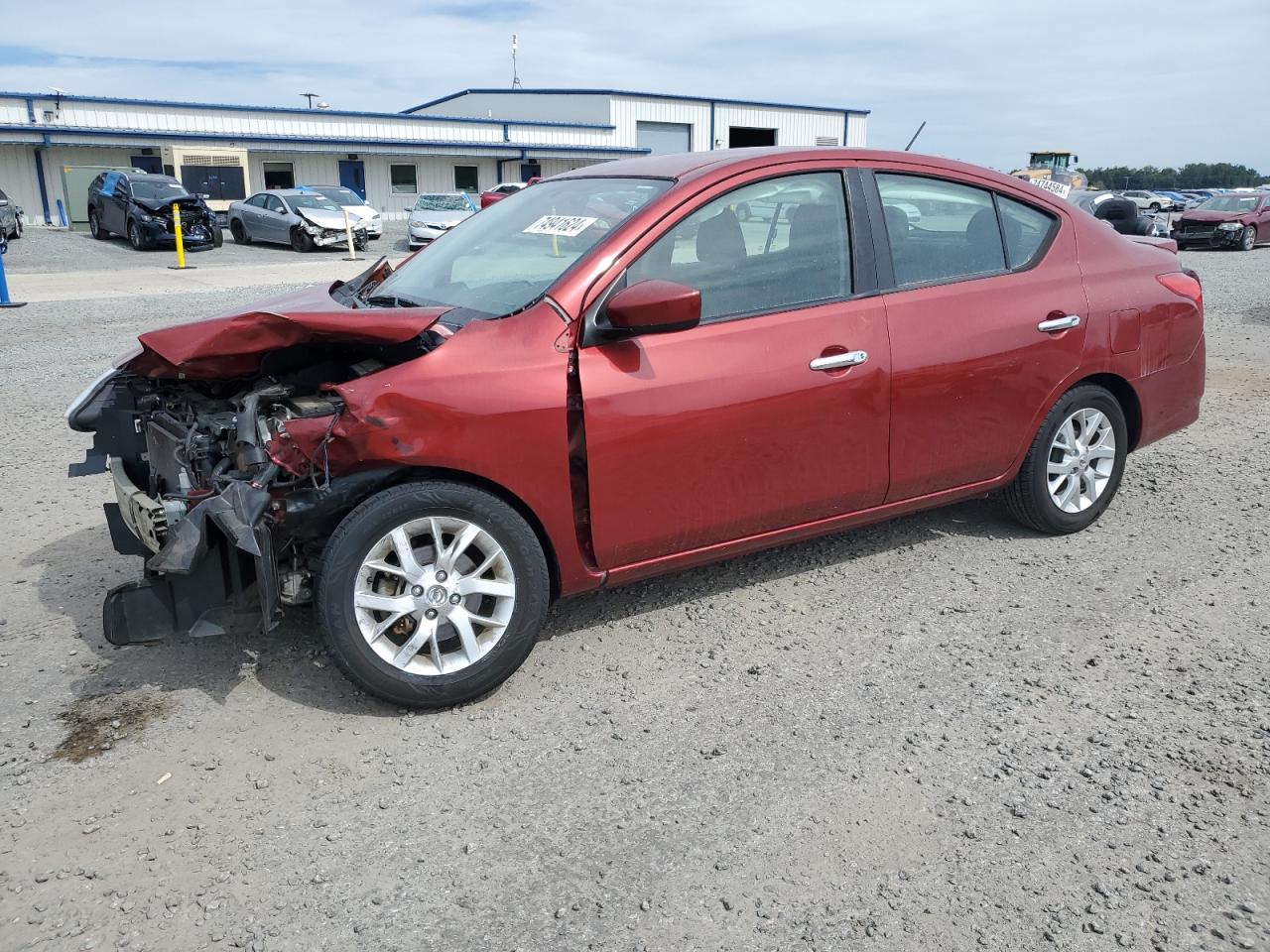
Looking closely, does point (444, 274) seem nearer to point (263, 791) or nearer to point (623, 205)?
point (623, 205)

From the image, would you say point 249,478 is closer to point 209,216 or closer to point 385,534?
point 385,534

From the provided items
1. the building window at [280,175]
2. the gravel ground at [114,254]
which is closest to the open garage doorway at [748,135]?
the building window at [280,175]

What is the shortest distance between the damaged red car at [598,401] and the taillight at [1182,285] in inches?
10.2

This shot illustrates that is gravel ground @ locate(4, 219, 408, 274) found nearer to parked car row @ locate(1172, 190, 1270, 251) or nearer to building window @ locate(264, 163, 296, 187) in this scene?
building window @ locate(264, 163, 296, 187)

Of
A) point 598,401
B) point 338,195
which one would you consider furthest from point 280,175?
point 598,401

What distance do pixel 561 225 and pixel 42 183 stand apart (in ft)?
132

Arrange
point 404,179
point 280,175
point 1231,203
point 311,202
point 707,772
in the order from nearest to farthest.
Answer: point 707,772
point 311,202
point 1231,203
point 280,175
point 404,179

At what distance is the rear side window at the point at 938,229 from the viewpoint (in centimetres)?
418

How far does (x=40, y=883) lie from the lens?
2559 mm

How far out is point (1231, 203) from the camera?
2725cm

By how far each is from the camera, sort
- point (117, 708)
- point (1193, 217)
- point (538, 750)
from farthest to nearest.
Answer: point (1193, 217)
point (117, 708)
point (538, 750)

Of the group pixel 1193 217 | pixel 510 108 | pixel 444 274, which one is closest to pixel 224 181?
pixel 510 108

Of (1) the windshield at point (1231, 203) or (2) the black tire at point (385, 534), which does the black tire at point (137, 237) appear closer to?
(2) the black tire at point (385, 534)

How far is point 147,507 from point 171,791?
101cm
